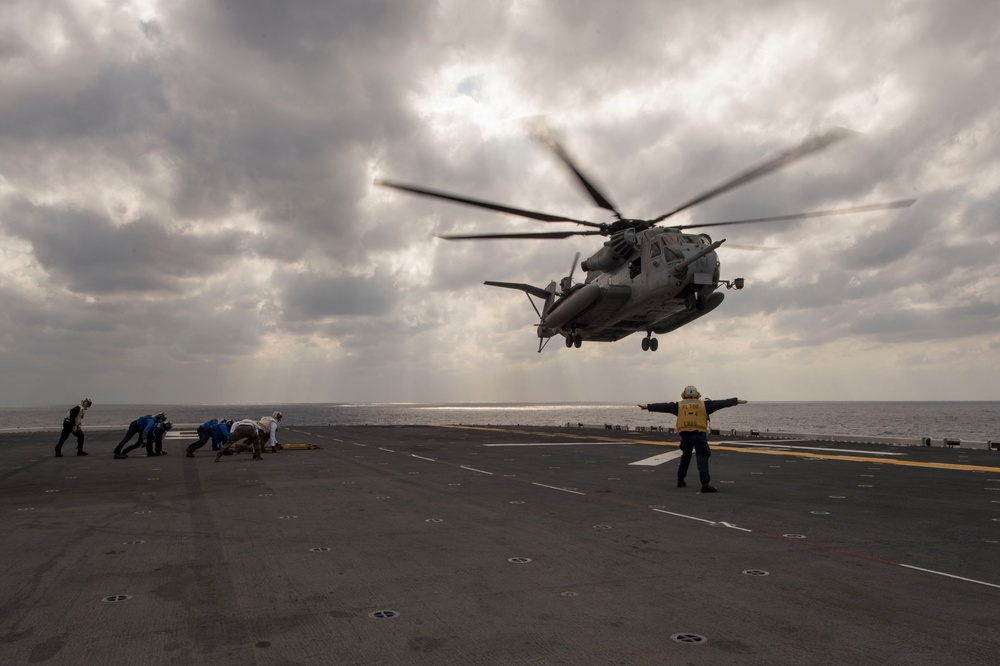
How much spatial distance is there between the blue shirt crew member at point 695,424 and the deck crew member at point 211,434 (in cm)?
1746

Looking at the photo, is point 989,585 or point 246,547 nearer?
point 989,585

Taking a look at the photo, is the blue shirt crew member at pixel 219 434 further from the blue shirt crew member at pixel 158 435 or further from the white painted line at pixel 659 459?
the white painted line at pixel 659 459

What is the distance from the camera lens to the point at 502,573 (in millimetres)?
6488

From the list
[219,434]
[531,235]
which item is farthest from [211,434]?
[531,235]

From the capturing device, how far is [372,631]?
478 centimetres

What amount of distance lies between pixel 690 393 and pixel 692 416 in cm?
59

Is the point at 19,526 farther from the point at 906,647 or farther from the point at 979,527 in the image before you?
the point at 979,527

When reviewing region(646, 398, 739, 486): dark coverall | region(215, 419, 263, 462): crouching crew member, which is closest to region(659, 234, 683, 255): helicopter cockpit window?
region(646, 398, 739, 486): dark coverall

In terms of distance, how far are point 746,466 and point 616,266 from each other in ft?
40.7

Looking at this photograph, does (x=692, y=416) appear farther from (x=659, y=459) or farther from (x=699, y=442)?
(x=659, y=459)

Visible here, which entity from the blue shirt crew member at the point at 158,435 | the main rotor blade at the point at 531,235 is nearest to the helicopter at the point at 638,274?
the main rotor blade at the point at 531,235

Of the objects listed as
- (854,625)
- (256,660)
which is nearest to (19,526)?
(256,660)

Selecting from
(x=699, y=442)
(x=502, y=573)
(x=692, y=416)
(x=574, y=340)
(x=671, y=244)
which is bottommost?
(x=502, y=573)

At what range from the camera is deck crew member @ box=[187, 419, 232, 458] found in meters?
22.7
